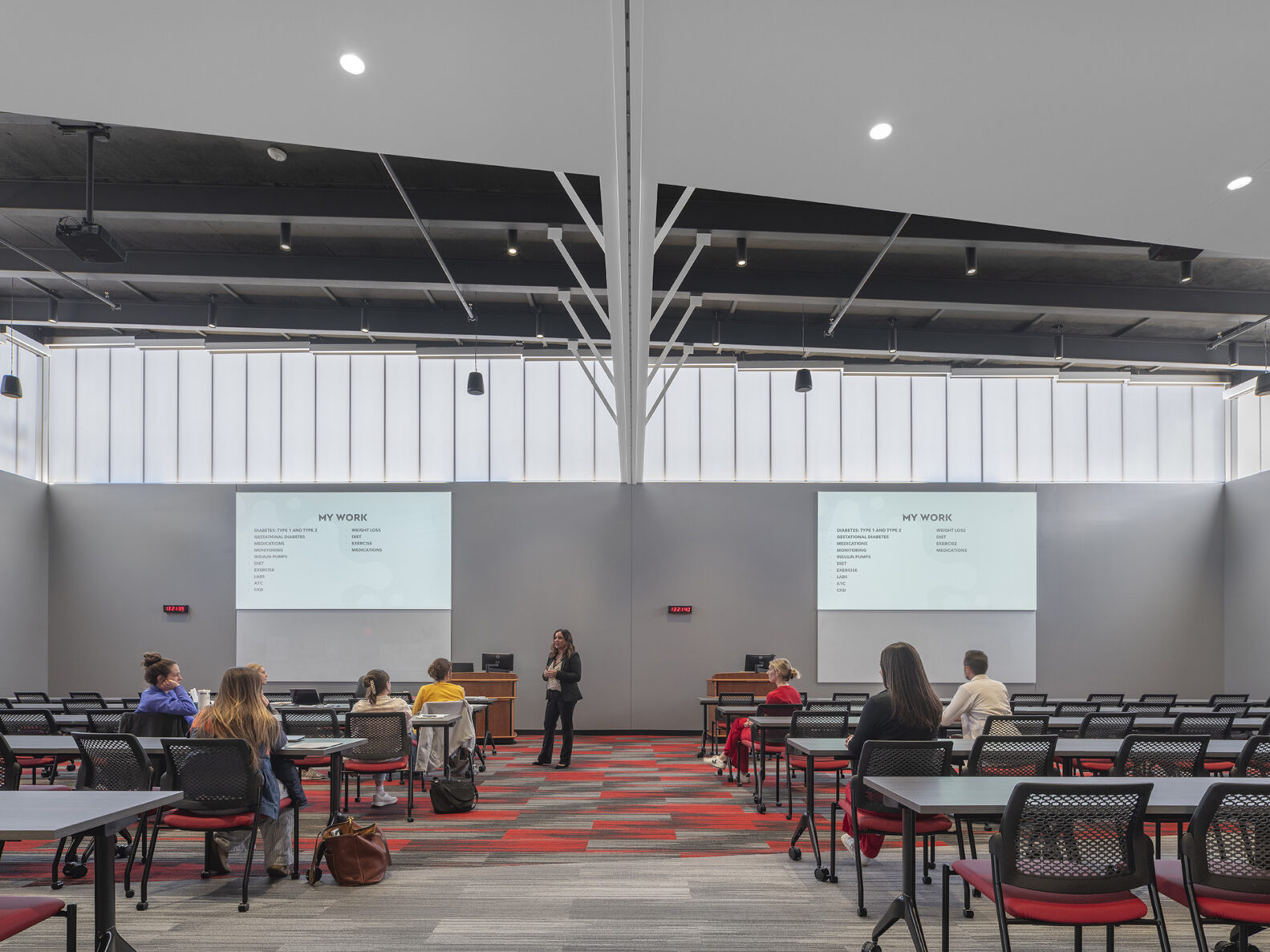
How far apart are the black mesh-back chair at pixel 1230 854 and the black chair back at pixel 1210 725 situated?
4084 millimetres

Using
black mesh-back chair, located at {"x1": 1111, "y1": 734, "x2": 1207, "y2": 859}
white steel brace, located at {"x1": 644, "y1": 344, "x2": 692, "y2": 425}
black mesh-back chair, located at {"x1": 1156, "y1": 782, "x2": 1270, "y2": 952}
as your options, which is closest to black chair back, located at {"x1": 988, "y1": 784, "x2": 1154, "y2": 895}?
black mesh-back chair, located at {"x1": 1156, "y1": 782, "x2": 1270, "y2": 952}

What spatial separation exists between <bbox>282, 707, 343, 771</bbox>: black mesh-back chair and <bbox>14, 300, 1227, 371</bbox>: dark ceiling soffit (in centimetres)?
618

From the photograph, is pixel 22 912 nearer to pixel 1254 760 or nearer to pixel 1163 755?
pixel 1163 755

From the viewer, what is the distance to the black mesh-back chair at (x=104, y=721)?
23.4 feet

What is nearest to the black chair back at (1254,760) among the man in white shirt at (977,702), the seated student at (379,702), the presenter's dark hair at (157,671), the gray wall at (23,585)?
the man in white shirt at (977,702)

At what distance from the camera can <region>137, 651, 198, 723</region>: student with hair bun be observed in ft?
21.5

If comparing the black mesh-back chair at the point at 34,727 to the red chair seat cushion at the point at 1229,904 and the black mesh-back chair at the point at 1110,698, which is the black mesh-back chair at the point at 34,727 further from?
the black mesh-back chair at the point at 1110,698

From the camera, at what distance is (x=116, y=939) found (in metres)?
3.50

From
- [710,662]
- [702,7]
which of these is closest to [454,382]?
[710,662]

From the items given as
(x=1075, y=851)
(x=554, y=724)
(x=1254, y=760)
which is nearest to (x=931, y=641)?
(x=554, y=724)

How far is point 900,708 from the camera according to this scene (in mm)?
4992

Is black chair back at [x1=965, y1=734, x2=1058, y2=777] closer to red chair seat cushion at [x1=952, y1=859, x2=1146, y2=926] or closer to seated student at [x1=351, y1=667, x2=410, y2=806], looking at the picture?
red chair seat cushion at [x1=952, y1=859, x2=1146, y2=926]

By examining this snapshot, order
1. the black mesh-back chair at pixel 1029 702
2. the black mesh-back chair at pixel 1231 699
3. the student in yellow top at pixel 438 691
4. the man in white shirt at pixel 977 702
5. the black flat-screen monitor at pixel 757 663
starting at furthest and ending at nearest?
the black flat-screen monitor at pixel 757 663
the black mesh-back chair at pixel 1231 699
the black mesh-back chair at pixel 1029 702
the student in yellow top at pixel 438 691
the man in white shirt at pixel 977 702

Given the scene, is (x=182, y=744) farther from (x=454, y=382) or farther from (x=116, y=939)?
(x=454, y=382)
